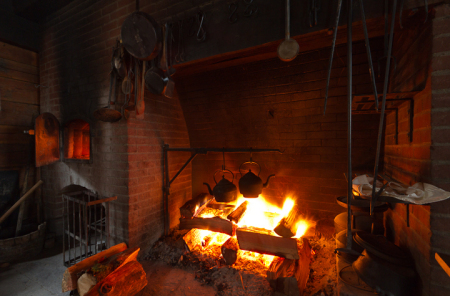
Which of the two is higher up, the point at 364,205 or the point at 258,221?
the point at 364,205

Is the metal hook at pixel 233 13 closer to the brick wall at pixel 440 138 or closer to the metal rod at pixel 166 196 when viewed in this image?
the brick wall at pixel 440 138

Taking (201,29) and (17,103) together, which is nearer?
(201,29)

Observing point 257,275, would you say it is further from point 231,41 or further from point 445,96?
point 231,41

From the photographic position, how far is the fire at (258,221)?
2963mm

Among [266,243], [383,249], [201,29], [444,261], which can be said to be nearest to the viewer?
[444,261]

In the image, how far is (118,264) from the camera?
2479mm

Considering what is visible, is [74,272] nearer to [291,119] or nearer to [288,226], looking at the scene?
[288,226]

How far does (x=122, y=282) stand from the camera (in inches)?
87.3

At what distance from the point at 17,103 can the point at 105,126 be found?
216 cm

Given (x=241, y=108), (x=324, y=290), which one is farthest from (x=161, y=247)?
(x=241, y=108)

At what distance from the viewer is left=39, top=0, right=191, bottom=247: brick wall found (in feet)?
9.95

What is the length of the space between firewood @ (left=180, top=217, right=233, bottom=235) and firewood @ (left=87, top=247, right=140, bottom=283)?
874mm

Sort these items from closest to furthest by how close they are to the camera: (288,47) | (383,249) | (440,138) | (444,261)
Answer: (444,261), (440,138), (383,249), (288,47)

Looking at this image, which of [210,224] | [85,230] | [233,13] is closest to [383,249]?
[210,224]
